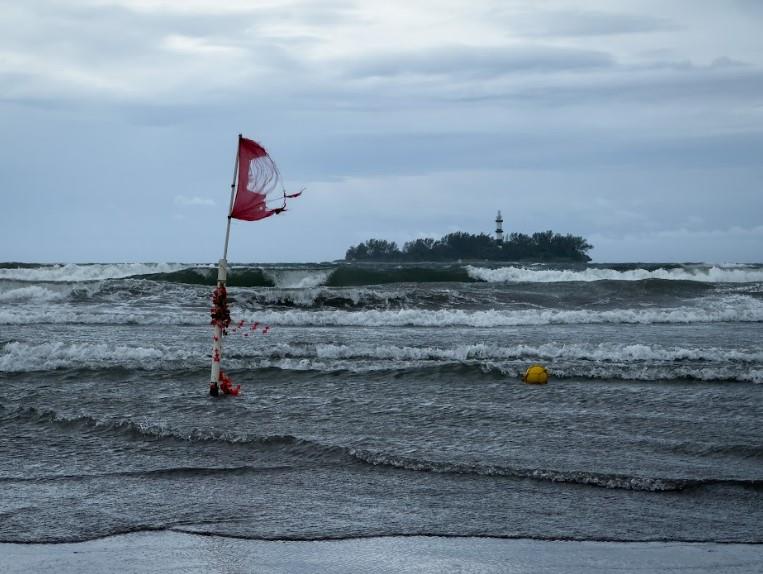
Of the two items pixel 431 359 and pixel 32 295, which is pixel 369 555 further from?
pixel 32 295

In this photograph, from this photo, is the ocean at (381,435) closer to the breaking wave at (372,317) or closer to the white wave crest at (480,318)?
the breaking wave at (372,317)

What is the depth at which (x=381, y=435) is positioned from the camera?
8227mm

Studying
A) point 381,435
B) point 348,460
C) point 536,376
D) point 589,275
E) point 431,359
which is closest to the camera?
point 348,460

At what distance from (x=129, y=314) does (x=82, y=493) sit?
15874mm

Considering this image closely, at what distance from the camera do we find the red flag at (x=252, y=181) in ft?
30.2

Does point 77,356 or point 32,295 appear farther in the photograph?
point 32,295

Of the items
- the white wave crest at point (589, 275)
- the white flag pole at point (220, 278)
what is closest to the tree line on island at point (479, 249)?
the white wave crest at point (589, 275)

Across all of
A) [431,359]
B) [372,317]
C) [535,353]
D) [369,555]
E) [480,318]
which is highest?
[480,318]

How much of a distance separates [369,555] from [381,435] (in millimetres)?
3358

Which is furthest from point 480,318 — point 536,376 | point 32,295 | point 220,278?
point 32,295

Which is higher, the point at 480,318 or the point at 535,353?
the point at 480,318

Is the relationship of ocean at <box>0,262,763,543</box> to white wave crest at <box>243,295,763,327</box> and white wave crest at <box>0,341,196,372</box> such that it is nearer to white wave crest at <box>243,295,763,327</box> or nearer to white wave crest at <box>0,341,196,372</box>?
white wave crest at <box>0,341,196,372</box>

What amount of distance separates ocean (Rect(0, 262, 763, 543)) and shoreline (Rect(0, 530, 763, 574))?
15cm

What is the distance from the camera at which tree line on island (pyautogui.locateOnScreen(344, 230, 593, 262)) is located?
8200 centimetres
